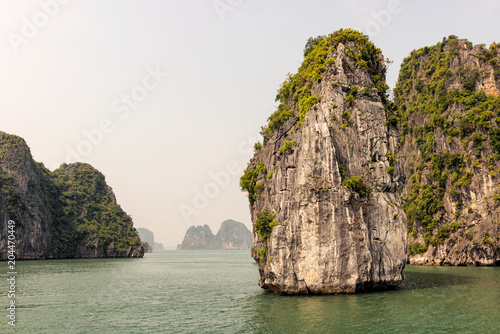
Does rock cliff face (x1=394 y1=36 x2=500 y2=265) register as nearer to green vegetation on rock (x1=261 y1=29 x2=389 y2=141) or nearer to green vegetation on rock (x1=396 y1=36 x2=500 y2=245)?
green vegetation on rock (x1=396 y1=36 x2=500 y2=245)

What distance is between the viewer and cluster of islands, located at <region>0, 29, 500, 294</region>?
27.1 meters

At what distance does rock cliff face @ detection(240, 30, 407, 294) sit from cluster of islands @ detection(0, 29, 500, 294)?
0.09m

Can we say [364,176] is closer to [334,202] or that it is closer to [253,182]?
[334,202]

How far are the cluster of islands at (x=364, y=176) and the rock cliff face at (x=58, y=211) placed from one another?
279 feet

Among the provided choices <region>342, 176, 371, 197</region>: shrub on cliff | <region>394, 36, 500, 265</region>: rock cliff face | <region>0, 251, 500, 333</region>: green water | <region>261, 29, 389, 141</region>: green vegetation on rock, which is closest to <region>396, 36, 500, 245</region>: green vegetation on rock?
<region>394, 36, 500, 265</region>: rock cliff face

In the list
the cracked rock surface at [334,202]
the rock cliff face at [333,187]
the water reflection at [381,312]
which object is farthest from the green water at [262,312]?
the rock cliff face at [333,187]

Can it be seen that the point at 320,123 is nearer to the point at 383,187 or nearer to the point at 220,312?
the point at 383,187

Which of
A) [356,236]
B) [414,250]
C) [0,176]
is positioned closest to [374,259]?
[356,236]

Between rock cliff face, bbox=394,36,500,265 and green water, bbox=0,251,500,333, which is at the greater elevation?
rock cliff face, bbox=394,36,500,265

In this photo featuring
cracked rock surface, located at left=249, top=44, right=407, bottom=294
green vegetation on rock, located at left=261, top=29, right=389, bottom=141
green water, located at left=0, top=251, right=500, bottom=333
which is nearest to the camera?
green water, located at left=0, top=251, right=500, bottom=333

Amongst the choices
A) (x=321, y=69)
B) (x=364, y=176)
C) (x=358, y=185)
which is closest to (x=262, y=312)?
(x=358, y=185)

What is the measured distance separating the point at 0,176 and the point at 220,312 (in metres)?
96.3

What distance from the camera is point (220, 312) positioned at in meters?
23.4

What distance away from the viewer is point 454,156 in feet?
221
